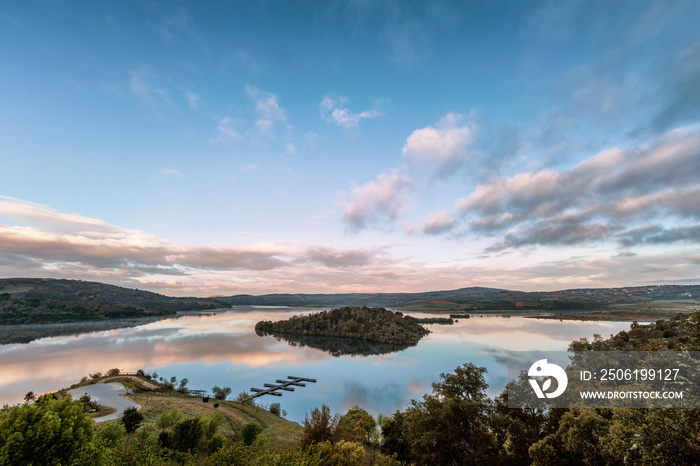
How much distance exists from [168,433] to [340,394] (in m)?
36.0

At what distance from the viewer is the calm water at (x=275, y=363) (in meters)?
57.0

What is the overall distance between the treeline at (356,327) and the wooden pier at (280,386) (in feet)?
194

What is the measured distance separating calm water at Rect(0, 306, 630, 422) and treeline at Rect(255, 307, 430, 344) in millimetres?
11916

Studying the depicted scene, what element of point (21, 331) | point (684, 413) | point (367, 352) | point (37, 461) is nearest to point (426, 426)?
point (684, 413)

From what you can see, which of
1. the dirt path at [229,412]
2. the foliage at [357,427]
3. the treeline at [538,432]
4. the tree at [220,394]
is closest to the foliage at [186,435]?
the dirt path at [229,412]

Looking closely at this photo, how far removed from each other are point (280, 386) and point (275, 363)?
75.9 ft

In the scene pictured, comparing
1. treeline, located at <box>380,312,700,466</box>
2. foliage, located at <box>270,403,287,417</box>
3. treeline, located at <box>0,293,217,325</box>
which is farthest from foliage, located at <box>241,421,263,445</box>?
treeline, located at <box>0,293,217,325</box>

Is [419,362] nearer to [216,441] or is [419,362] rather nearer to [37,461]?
[216,441]

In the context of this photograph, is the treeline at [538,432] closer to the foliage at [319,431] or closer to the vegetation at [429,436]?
the vegetation at [429,436]

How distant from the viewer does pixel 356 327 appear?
5468 inches

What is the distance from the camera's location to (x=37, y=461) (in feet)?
42.5

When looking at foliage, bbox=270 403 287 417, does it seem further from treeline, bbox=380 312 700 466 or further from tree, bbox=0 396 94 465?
tree, bbox=0 396 94 465

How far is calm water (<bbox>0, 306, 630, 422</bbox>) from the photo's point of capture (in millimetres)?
56969

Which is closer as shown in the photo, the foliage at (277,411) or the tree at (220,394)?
the foliage at (277,411)
